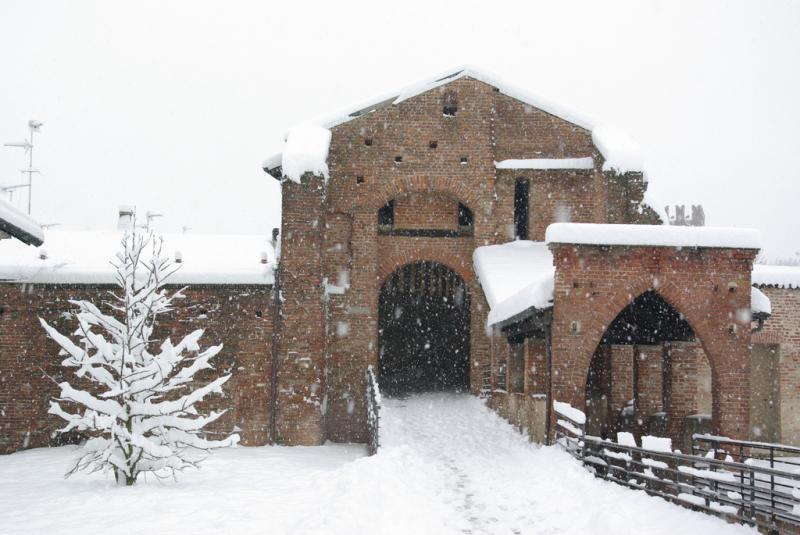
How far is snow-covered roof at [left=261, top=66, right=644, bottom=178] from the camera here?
1661 centimetres

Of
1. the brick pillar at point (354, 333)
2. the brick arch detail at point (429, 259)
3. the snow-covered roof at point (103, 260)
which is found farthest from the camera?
the brick arch detail at point (429, 259)

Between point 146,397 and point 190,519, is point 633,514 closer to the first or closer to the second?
point 190,519

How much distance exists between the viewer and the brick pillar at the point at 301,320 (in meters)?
14.8

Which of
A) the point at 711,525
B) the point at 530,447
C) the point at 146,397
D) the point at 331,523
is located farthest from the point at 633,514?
the point at 146,397

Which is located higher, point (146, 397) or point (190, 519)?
point (146, 397)

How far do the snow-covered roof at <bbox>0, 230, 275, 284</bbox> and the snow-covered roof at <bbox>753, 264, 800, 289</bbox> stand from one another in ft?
37.8

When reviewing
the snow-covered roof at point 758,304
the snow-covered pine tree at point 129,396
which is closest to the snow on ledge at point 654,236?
the snow-covered roof at point 758,304

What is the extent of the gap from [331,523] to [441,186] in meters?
10.7

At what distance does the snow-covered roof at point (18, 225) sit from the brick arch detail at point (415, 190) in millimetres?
8349

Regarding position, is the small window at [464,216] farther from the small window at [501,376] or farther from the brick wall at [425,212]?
the small window at [501,376]

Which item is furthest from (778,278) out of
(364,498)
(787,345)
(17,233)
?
(17,233)

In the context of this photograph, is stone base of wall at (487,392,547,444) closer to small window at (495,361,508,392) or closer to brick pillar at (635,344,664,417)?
small window at (495,361,508,392)

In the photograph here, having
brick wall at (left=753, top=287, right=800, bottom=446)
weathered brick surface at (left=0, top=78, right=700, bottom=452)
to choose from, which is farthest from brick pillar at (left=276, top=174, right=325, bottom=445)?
brick wall at (left=753, top=287, right=800, bottom=446)

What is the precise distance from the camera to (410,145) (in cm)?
1712
